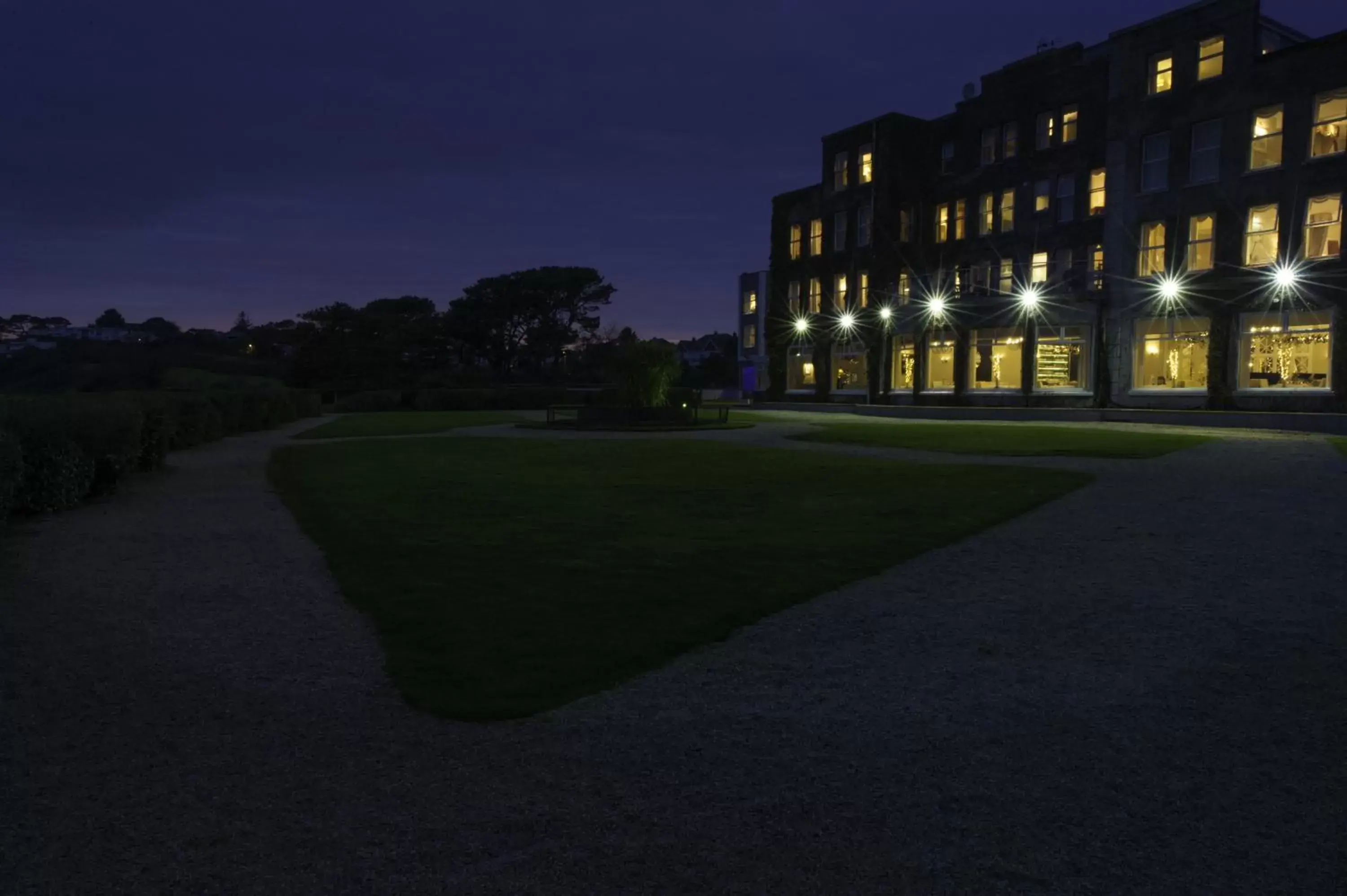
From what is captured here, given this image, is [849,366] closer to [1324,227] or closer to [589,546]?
[1324,227]

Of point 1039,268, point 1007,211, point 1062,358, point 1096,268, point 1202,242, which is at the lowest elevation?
point 1062,358

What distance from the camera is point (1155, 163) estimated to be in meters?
33.6

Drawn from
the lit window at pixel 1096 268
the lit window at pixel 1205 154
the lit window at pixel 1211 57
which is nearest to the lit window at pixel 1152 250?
the lit window at pixel 1096 268

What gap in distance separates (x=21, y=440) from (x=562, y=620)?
809 centimetres

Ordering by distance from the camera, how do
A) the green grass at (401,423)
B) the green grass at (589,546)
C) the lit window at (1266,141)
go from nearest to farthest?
the green grass at (589,546)
the green grass at (401,423)
the lit window at (1266,141)

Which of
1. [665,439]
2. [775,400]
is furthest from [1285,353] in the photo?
[775,400]

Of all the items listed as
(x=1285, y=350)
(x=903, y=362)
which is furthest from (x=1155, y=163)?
(x=903, y=362)

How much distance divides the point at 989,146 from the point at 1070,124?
167 inches

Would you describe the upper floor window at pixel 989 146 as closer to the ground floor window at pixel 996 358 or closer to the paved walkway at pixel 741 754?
the ground floor window at pixel 996 358

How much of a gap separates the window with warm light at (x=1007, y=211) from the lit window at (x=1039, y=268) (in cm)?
198

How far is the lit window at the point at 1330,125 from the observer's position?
28.4 meters

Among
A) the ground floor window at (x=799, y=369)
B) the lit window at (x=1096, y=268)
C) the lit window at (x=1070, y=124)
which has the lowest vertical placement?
→ the ground floor window at (x=799, y=369)

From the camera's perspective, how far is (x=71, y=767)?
3693mm

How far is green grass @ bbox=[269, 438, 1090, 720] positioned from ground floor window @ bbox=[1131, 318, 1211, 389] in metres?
22.0
